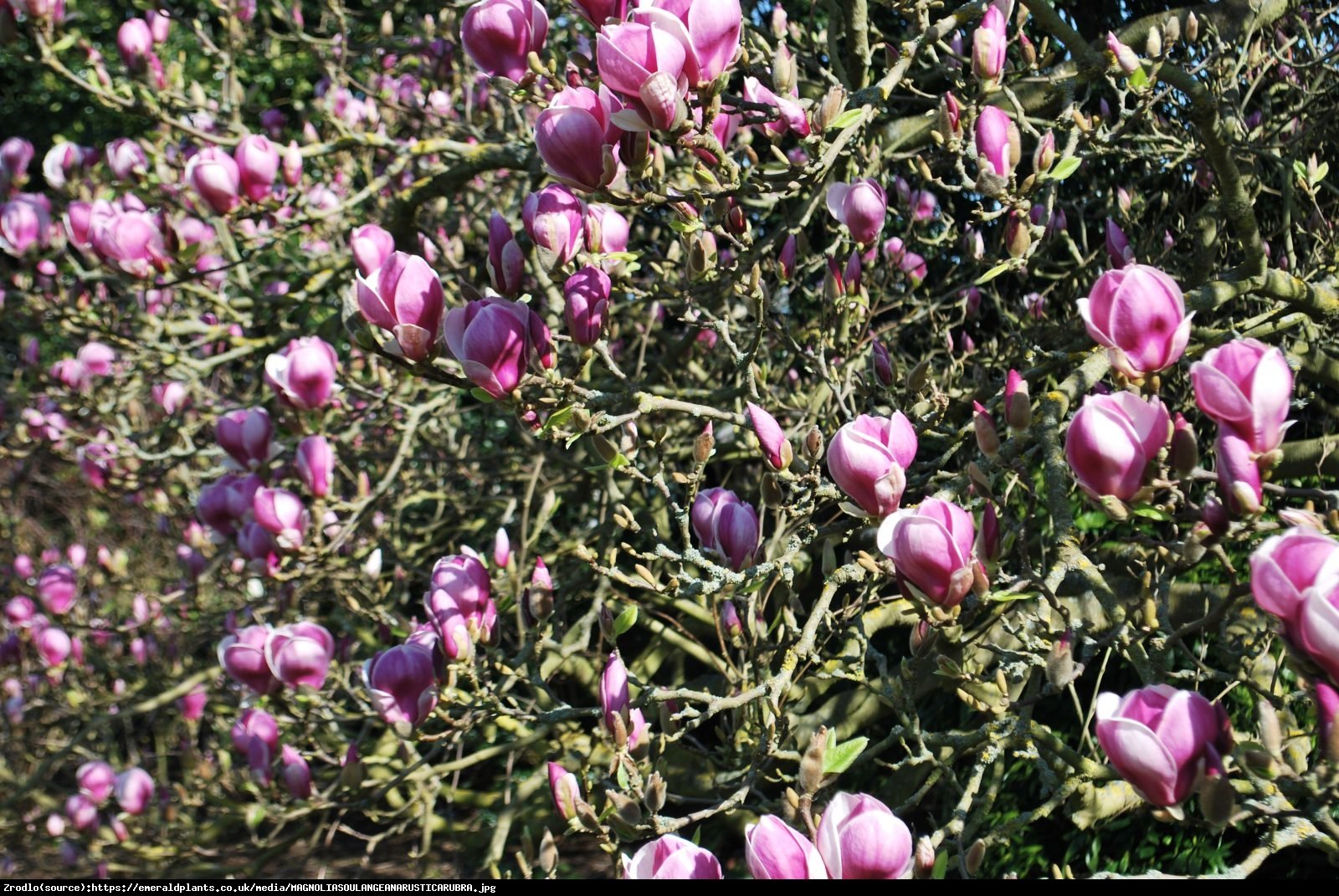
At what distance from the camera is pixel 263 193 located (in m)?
2.26

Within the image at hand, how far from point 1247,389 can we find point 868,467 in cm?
39

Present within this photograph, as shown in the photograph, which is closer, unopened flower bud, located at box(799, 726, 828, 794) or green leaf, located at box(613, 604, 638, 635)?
unopened flower bud, located at box(799, 726, 828, 794)

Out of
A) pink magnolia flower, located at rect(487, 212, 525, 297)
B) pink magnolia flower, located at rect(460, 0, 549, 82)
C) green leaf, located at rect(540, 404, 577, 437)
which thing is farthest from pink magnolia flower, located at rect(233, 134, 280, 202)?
green leaf, located at rect(540, 404, 577, 437)

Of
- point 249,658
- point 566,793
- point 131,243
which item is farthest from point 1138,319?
point 131,243

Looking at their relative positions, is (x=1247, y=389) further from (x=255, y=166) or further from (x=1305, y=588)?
(x=255, y=166)

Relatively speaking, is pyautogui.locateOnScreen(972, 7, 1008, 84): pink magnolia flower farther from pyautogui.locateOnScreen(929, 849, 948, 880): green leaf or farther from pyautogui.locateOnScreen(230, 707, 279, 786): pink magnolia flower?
pyautogui.locateOnScreen(230, 707, 279, 786): pink magnolia flower

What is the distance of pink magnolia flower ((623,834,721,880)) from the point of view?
1076mm

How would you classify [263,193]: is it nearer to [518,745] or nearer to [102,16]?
[518,745]

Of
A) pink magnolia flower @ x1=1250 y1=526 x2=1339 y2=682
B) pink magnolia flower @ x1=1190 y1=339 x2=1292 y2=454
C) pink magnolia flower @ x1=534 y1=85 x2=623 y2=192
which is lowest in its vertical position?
pink magnolia flower @ x1=1250 y1=526 x2=1339 y2=682

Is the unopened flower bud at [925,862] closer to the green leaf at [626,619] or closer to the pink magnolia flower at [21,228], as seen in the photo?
the green leaf at [626,619]

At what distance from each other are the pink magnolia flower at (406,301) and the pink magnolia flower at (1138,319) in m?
0.79

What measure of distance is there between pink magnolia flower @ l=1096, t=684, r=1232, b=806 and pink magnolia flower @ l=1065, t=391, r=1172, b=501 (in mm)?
211

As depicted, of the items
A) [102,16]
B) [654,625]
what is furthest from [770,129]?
[102,16]
